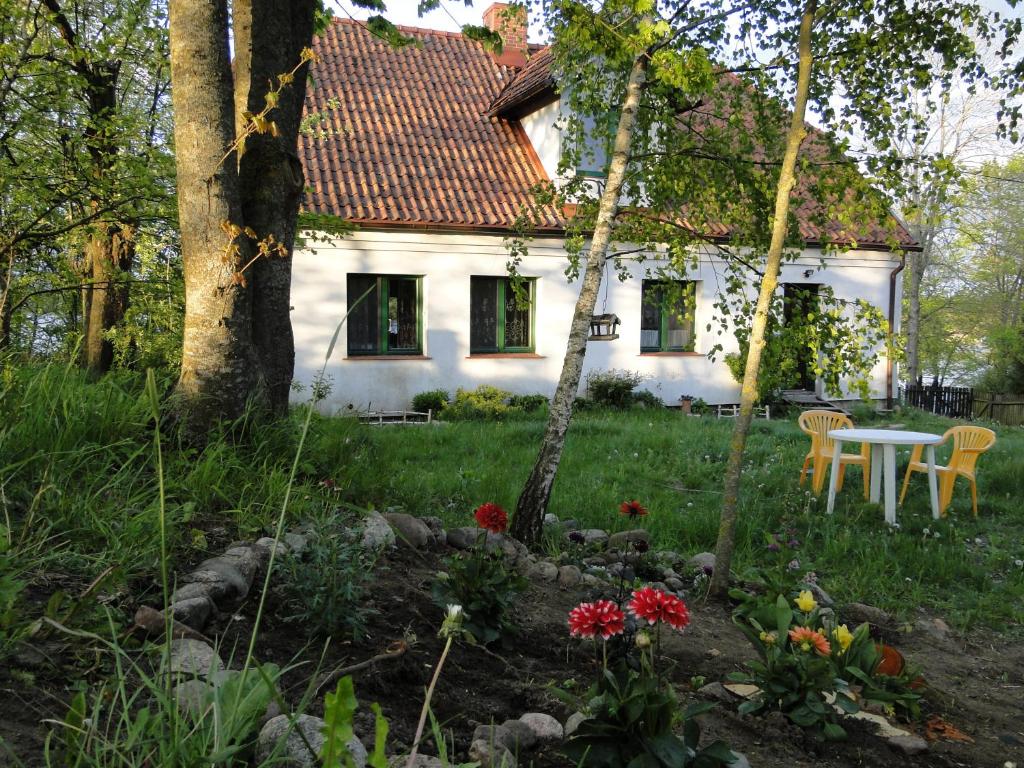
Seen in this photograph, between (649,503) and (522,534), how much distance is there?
2017 millimetres

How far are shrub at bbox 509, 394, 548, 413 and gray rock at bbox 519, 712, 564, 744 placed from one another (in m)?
12.0

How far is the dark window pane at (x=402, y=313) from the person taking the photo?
585 inches

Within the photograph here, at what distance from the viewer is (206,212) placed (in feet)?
14.5

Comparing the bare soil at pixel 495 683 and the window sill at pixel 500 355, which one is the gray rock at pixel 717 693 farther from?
the window sill at pixel 500 355

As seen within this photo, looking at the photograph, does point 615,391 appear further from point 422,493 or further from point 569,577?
point 569,577

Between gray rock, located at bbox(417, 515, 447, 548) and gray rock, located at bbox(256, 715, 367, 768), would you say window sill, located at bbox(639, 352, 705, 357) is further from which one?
gray rock, located at bbox(256, 715, 367, 768)

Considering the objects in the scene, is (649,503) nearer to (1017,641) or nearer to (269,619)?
(1017,641)

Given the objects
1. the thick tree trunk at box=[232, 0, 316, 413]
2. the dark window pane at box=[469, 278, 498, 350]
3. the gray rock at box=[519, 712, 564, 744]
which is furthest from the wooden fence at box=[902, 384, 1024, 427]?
the gray rock at box=[519, 712, 564, 744]

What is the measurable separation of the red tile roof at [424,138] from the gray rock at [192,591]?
11.3m

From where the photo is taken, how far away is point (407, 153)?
15.5m

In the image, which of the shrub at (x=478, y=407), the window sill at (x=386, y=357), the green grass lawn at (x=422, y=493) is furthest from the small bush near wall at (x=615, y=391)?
the green grass lawn at (x=422, y=493)

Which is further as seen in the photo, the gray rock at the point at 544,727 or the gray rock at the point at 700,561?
the gray rock at the point at 700,561

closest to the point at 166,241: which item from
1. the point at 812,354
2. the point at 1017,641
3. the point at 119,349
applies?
the point at 119,349

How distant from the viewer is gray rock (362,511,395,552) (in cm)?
388
